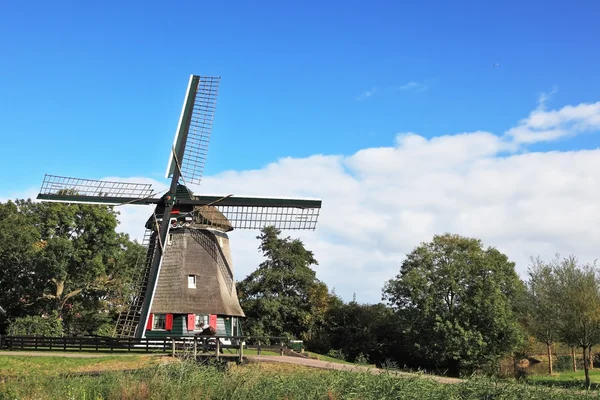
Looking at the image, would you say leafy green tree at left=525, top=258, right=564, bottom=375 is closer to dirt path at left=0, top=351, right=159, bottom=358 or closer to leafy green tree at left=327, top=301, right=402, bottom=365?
leafy green tree at left=327, top=301, right=402, bottom=365

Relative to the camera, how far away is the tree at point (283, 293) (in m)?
41.2

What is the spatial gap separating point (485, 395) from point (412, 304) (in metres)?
27.5

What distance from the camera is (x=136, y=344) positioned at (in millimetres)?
25250

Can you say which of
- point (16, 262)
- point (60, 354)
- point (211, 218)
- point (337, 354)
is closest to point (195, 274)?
point (211, 218)

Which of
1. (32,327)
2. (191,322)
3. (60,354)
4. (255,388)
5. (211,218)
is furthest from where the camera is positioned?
(32,327)

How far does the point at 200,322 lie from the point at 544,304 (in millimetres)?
17638

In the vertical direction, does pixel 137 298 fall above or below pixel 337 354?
above

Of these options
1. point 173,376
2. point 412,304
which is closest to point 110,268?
point 412,304

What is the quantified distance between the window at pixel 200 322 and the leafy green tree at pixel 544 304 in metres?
17.4

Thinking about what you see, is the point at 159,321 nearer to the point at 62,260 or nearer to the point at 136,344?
the point at 136,344

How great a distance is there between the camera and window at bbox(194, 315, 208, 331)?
1110 inches

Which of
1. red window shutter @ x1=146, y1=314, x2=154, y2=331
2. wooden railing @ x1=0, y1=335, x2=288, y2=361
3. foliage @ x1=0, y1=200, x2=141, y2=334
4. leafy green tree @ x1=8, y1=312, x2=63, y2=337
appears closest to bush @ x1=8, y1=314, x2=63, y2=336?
leafy green tree @ x1=8, y1=312, x2=63, y2=337

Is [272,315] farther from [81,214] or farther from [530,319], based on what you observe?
[530,319]

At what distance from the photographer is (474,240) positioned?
3866cm
